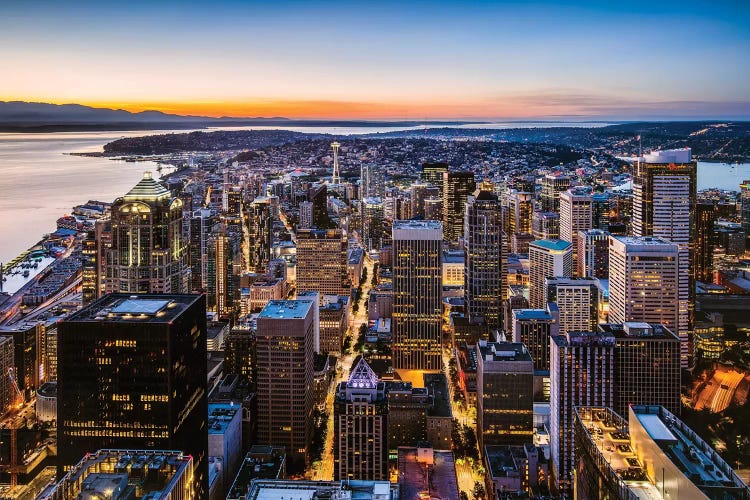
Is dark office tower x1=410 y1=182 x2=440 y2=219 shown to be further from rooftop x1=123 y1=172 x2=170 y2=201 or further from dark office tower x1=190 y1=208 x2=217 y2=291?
rooftop x1=123 y1=172 x2=170 y2=201

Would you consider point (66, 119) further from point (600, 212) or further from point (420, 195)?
point (420, 195)

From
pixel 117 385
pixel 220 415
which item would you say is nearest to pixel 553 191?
pixel 220 415

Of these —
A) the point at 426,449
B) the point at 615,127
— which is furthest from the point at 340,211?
the point at 426,449

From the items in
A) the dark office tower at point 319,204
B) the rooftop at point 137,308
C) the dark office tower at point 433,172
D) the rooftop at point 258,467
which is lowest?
the rooftop at point 258,467

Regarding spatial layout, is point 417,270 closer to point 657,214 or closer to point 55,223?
point 657,214

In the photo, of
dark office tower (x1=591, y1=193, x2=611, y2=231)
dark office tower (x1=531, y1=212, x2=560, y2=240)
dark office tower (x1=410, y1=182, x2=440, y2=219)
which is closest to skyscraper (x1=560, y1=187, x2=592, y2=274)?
dark office tower (x1=591, y1=193, x2=611, y2=231)

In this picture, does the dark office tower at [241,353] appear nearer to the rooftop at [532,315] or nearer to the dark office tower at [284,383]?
the dark office tower at [284,383]

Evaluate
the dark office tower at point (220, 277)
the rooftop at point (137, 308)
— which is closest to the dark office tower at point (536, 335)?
the dark office tower at point (220, 277)
